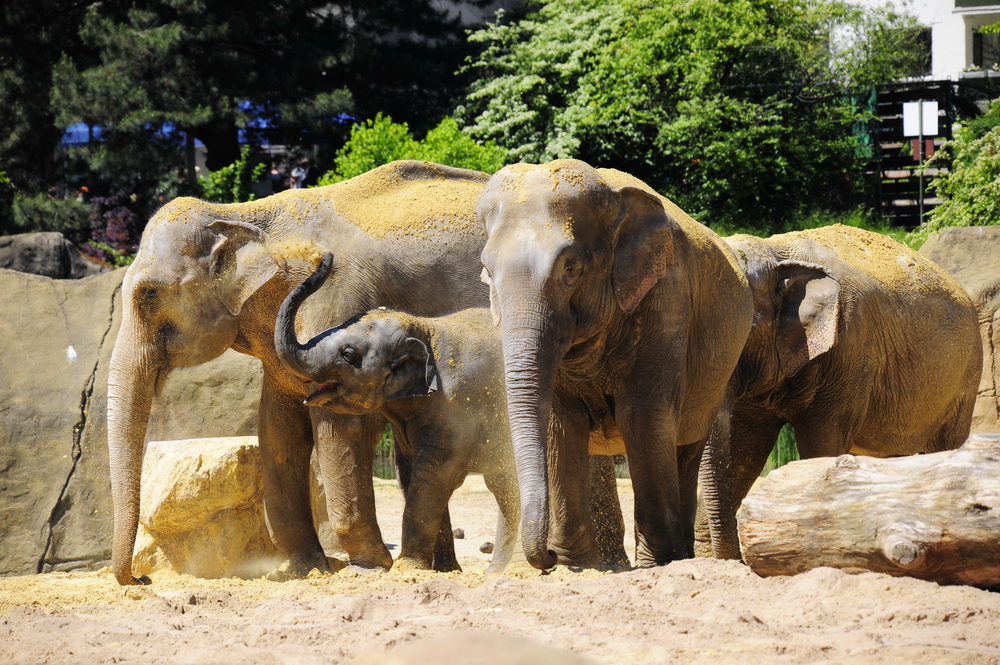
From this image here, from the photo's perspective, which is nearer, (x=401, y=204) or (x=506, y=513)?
(x=506, y=513)

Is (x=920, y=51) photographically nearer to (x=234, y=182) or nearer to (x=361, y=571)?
(x=234, y=182)

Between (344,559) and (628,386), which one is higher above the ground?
(628,386)

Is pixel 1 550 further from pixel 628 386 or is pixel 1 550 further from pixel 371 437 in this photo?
pixel 628 386

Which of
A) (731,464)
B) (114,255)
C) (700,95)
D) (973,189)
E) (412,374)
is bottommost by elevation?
(731,464)

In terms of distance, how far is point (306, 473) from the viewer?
27.9 feet

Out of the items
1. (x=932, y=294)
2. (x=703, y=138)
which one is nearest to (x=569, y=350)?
(x=932, y=294)

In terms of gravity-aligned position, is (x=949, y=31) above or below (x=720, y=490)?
above

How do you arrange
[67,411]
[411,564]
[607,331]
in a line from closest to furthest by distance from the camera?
[607,331] → [411,564] → [67,411]

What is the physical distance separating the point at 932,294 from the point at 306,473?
4.77 m

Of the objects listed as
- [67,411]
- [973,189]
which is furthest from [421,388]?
[973,189]

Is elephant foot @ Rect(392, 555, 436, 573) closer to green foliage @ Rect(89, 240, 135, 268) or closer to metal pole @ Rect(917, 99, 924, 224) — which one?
green foliage @ Rect(89, 240, 135, 268)

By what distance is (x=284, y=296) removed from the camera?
8172 mm

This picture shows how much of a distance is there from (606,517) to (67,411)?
4.16 metres

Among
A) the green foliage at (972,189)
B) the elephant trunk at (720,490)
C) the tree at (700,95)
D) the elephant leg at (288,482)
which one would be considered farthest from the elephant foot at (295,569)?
the tree at (700,95)
